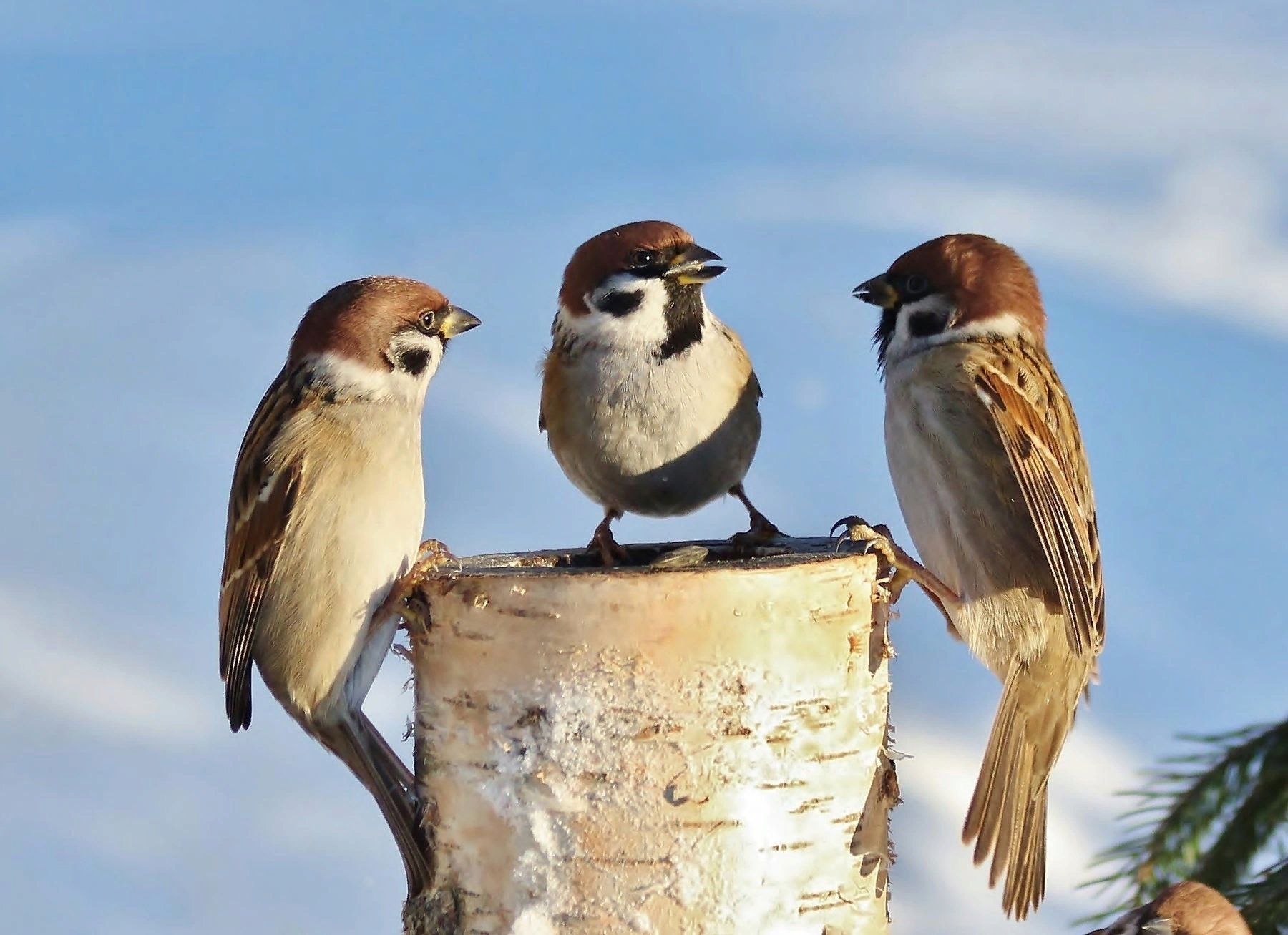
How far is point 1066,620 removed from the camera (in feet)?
11.8

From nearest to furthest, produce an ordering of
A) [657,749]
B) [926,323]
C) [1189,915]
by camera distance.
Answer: [657,749], [1189,915], [926,323]

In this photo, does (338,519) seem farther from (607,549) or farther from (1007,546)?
(1007,546)

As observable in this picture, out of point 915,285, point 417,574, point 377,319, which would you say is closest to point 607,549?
point 417,574

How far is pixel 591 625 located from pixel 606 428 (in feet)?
3.89

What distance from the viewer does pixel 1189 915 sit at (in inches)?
134

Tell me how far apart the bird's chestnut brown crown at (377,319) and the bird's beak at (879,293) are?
1.10 m

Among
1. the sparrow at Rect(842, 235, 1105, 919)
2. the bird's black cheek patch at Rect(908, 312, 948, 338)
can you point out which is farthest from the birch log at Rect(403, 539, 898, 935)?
the bird's black cheek patch at Rect(908, 312, 948, 338)

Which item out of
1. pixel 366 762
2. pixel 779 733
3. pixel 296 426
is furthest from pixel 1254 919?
pixel 296 426

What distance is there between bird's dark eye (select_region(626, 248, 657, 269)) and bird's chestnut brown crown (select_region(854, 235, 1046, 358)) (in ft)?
2.06

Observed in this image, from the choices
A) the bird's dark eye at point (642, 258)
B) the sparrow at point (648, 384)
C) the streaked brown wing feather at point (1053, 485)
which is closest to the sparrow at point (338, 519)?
the sparrow at point (648, 384)

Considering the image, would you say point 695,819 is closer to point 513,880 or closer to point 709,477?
point 513,880

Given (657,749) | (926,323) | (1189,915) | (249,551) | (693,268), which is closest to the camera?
(657,749)

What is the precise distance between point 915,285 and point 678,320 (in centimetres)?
67

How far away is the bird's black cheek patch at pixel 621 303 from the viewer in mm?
3836
